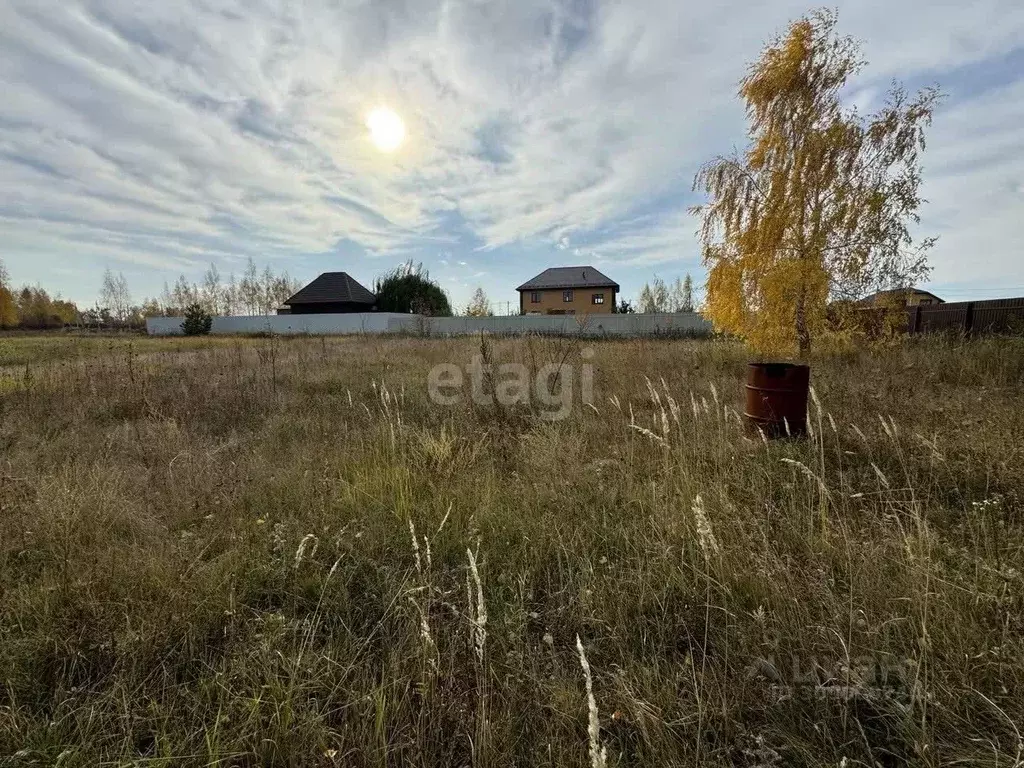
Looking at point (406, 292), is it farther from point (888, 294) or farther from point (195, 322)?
point (888, 294)

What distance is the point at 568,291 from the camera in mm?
44469

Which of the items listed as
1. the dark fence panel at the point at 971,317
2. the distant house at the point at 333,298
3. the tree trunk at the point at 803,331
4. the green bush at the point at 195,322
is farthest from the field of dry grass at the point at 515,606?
the distant house at the point at 333,298

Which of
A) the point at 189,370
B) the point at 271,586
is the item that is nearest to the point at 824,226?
the point at 271,586

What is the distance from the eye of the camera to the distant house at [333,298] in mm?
38125

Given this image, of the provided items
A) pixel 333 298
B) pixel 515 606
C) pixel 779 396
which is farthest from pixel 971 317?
pixel 333 298

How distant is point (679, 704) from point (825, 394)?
5053mm

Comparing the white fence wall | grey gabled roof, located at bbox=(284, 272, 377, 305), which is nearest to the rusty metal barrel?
the white fence wall

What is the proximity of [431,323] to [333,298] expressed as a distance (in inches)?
602

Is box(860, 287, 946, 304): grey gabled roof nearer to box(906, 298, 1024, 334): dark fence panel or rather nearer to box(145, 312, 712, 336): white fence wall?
box(906, 298, 1024, 334): dark fence panel

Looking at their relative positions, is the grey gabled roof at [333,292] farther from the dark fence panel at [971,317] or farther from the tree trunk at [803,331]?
the dark fence panel at [971,317]

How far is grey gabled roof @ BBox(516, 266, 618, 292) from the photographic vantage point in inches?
1714

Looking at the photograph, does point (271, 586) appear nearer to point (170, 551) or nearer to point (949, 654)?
point (170, 551)

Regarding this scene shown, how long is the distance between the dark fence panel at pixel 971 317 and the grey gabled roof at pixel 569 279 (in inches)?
1228

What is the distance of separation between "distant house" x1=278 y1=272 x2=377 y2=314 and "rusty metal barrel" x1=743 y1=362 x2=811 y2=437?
38.0m
